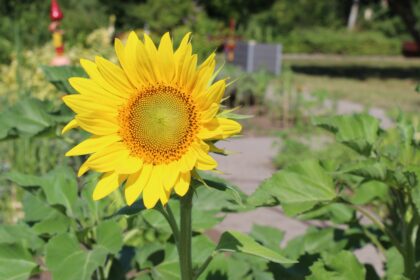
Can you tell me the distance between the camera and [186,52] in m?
1.37

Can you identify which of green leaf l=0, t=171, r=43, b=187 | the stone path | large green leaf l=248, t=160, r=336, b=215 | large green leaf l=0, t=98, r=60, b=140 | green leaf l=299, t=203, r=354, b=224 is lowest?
the stone path

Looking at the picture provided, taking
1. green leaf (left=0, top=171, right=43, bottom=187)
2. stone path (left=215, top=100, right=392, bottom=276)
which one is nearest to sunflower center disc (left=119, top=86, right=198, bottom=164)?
stone path (left=215, top=100, right=392, bottom=276)

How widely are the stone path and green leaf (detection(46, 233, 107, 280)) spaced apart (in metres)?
0.68

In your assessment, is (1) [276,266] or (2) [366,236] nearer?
(1) [276,266]

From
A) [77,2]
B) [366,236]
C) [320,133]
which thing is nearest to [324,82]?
[77,2]

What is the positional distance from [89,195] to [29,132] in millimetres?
317

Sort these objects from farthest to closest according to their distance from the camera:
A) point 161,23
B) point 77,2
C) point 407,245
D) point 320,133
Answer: point 77,2 → point 161,23 → point 320,133 → point 407,245

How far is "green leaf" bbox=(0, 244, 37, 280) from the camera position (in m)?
1.99

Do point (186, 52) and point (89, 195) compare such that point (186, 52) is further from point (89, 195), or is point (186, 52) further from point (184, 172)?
point (89, 195)

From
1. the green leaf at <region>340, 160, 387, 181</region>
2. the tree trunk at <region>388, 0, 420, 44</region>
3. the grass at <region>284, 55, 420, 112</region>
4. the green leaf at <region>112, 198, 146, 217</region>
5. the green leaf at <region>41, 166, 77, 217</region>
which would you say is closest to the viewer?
the green leaf at <region>112, 198, 146, 217</region>

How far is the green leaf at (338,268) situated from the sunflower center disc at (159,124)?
615 millimetres

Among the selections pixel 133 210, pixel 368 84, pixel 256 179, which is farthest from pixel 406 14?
pixel 133 210

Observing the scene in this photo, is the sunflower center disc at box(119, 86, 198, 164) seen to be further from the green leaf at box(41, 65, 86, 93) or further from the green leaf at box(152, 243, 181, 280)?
A: the green leaf at box(41, 65, 86, 93)

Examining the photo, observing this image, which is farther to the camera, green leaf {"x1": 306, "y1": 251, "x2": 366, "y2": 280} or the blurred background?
the blurred background
